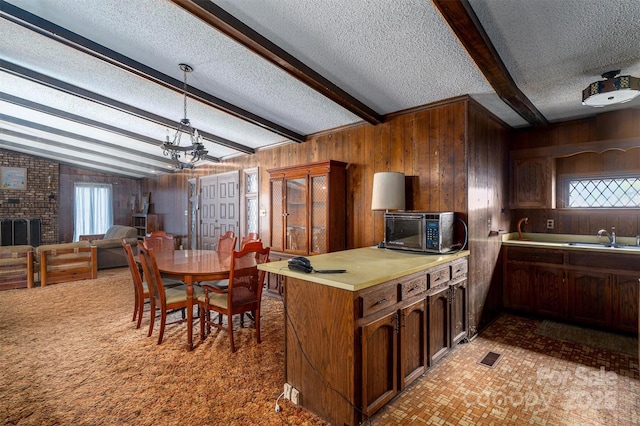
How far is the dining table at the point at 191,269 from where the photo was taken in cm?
270

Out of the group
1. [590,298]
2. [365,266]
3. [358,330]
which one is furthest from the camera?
[590,298]

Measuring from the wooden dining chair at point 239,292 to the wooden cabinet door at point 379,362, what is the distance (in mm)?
1306

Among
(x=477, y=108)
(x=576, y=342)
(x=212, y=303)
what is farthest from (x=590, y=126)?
(x=212, y=303)

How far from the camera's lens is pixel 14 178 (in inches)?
287

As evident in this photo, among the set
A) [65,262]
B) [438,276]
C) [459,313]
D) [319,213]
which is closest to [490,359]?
[459,313]

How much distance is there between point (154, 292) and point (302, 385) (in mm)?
1838

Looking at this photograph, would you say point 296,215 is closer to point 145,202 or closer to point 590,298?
point 590,298

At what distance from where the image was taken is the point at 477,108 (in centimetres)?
303

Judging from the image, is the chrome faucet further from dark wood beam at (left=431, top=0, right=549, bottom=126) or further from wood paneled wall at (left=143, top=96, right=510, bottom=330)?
dark wood beam at (left=431, top=0, right=549, bottom=126)

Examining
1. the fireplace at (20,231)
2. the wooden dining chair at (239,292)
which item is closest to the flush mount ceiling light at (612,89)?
the wooden dining chair at (239,292)

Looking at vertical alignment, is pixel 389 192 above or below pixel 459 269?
above

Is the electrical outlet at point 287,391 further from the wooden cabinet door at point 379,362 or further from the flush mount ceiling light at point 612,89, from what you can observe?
the flush mount ceiling light at point 612,89

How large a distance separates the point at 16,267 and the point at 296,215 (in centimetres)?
476

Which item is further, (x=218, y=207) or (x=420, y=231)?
(x=218, y=207)
